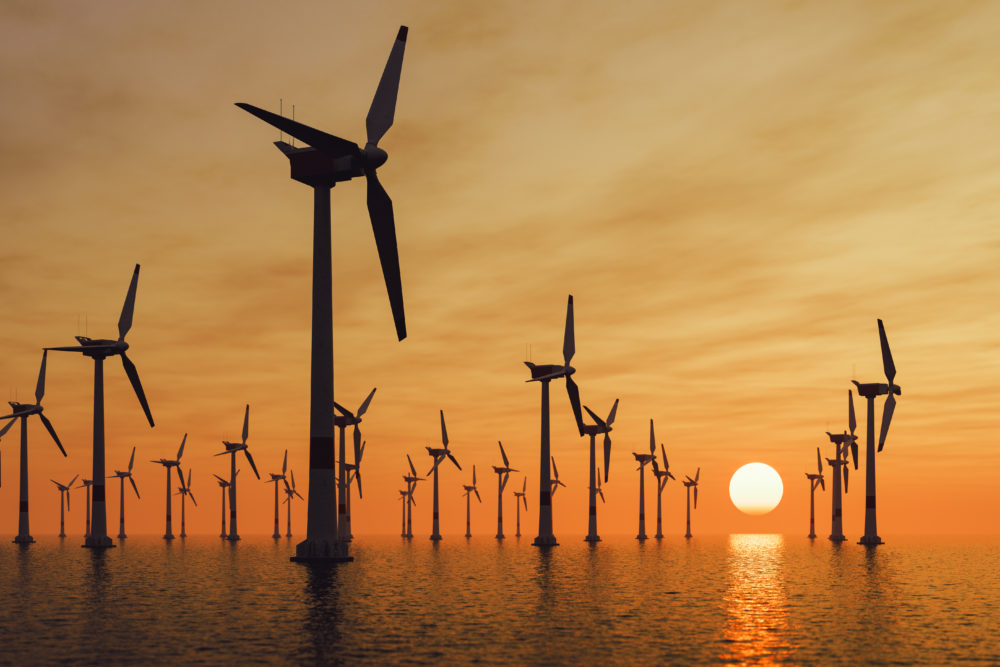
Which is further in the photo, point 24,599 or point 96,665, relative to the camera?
point 24,599

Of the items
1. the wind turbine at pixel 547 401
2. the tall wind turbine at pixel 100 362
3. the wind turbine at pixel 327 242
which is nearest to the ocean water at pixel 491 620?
the wind turbine at pixel 327 242

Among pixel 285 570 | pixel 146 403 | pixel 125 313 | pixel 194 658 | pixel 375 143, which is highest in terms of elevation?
pixel 375 143

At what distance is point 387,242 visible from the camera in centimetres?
9038

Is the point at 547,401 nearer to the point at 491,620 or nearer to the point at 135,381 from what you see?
the point at 135,381

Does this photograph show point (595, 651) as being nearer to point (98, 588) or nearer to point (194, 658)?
point (194, 658)

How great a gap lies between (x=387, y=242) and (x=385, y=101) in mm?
13536

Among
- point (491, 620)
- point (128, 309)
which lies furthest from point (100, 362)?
point (491, 620)

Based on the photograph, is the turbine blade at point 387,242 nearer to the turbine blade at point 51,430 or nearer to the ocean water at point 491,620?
the ocean water at point 491,620

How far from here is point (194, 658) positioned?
44.4 m

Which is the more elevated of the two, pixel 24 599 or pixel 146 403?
pixel 146 403

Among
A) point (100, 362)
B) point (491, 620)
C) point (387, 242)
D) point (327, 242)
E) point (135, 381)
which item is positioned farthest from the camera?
point (100, 362)

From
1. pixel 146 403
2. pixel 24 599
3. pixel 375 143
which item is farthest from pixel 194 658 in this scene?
pixel 146 403

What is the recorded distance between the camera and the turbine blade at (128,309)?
151500 millimetres

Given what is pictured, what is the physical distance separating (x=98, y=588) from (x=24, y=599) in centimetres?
1173
